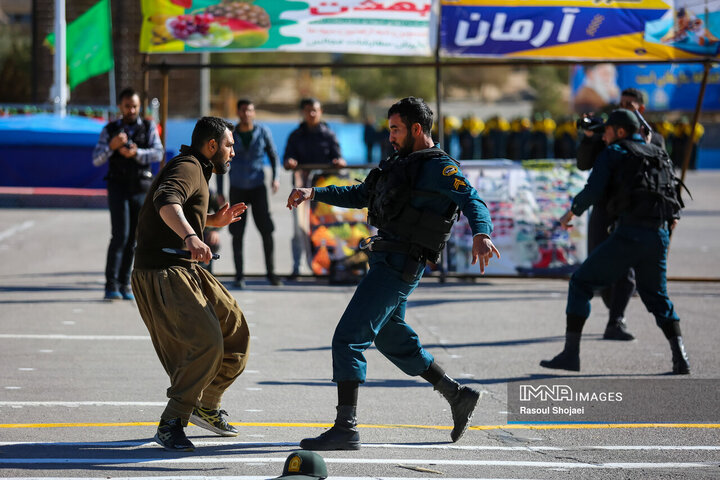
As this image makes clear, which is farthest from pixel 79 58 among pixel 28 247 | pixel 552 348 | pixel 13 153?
pixel 552 348

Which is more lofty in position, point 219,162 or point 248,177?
point 219,162

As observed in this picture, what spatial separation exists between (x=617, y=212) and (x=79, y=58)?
1230 cm

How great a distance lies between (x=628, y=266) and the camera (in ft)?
24.2

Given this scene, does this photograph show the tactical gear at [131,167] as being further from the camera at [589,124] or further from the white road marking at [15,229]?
the white road marking at [15,229]

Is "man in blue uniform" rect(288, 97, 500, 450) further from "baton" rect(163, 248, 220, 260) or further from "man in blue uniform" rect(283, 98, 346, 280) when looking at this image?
"man in blue uniform" rect(283, 98, 346, 280)

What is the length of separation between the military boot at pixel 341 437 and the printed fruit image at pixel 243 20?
6.12 meters

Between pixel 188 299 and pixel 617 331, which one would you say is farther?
pixel 617 331

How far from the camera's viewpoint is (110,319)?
9297 millimetres

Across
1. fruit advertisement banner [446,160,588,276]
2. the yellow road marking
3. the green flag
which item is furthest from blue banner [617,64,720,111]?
the yellow road marking

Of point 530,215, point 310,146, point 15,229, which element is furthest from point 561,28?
point 15,229

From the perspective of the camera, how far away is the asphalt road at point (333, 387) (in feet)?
16.8

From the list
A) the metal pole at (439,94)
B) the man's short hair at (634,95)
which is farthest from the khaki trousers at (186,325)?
the metal pole at (439,94)

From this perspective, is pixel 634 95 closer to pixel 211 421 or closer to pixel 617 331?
pixel 617 331

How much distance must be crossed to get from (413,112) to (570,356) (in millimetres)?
2677
